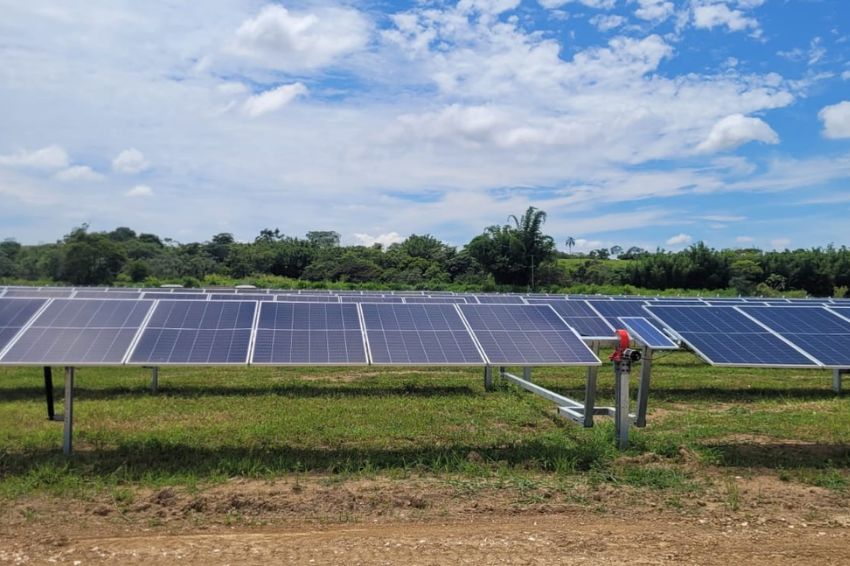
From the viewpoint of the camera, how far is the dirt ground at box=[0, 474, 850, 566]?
6.12 metres

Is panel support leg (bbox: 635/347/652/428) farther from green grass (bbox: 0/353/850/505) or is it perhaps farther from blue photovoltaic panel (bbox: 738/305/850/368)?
blue photovoltaic panel (bbox: 738/305/850/368)

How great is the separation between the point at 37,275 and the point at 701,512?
64894mm

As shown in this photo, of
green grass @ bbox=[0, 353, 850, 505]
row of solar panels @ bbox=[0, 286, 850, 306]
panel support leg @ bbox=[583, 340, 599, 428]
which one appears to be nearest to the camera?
green grass @ bbox=[0, 353, 850, 505]

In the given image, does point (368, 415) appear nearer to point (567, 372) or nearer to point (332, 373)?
point (332, 373)

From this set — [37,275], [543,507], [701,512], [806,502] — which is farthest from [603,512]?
[37,275]

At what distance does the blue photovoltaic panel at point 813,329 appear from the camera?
36.7ft

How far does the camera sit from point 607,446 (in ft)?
32.5

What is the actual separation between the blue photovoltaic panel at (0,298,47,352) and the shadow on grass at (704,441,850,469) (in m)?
10.4

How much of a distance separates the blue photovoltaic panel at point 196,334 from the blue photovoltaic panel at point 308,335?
31 cm

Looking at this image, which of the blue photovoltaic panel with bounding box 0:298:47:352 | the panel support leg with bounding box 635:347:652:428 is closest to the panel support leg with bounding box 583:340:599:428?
the panel support leg with bounding box 635:347:652:428

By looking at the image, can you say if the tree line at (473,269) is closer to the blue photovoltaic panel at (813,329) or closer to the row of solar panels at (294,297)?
the row of solar panels at (294,297)

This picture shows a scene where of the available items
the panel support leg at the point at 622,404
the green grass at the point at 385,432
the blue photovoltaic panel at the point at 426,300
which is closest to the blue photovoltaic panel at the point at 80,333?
the green grass at the point at 385,432

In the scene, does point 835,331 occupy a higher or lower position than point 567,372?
higher

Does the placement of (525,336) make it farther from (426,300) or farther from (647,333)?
(426,300)
